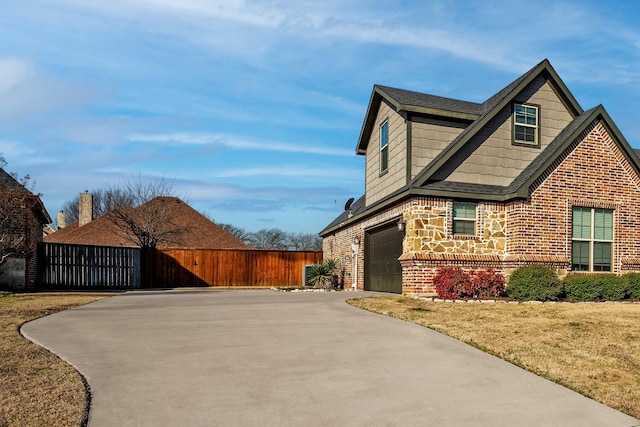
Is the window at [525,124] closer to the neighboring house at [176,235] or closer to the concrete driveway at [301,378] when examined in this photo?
the concrete driveway at [301,378]

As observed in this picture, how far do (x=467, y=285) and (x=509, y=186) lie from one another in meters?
4.16

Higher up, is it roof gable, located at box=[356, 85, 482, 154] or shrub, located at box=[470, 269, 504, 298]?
roof gable, located at box=[356, 85, 482, 154]

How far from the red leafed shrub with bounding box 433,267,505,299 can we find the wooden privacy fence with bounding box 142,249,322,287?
50.0 ft

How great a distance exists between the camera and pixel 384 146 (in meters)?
18.4

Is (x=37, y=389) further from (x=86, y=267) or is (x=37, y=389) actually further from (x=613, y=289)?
(x=86, y=267)

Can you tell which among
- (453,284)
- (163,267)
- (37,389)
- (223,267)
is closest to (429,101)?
(453,284)

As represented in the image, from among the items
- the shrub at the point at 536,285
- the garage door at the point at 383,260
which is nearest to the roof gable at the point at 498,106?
the garage door at the point at 383,260

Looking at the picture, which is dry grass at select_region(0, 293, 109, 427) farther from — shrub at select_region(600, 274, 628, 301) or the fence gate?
the fence gate

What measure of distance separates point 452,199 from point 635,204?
20.9ft

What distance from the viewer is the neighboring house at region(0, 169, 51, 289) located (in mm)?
19000

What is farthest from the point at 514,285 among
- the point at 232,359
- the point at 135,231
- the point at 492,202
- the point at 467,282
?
the point at 135,231

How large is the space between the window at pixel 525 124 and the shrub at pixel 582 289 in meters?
5.00

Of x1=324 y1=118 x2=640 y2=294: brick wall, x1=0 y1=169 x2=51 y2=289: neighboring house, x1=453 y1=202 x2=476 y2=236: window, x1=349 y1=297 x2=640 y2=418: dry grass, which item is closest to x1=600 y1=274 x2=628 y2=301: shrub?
x1=324 y1=118 x2=640 y2=294: brick wall

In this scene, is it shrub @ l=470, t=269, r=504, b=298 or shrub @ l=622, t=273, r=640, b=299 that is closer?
shrub @ l=470, t=269, r=504, b=298
